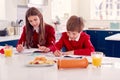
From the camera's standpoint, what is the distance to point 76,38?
2.51 metres

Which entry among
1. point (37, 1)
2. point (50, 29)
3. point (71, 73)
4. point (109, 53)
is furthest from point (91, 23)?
point (71, 73)

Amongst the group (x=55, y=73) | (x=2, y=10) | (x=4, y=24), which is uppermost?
(x=2, y=10)

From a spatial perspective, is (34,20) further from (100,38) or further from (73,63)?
(100,38)

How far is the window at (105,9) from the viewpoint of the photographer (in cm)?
628

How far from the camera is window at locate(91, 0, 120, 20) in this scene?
247 inches

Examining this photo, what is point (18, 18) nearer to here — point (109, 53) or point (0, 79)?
point (109, 53)

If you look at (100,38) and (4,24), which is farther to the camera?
(100,38)

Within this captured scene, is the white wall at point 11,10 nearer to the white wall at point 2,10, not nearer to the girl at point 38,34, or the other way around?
the white wall at point 2,10

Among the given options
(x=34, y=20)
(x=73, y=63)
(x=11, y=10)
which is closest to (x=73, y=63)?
(x=73, y=63)

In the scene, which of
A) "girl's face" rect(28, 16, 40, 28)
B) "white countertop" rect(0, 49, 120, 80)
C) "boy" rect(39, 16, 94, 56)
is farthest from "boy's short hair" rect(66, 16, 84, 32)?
"white countertop" rect(0, 49, 120, 80)

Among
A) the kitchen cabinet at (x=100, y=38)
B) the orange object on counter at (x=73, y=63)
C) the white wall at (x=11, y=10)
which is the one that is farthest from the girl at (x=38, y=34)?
the kitchen cabinet at (x=100, y=38)

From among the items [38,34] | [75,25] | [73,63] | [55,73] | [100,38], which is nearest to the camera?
[55,73]

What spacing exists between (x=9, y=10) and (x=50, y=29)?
172cm

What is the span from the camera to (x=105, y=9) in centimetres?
640
